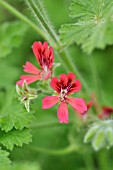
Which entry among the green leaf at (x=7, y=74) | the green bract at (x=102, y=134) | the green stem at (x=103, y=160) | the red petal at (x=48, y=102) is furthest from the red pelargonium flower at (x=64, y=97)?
the green leaf at (x=7, y=74)

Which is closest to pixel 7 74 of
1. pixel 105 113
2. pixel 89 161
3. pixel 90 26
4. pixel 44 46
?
pixel 89 161

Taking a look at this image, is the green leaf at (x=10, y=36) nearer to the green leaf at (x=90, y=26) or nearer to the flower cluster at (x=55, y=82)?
the flower cluster at (x=55, y=82)

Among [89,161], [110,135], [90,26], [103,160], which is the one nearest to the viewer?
[90,26]

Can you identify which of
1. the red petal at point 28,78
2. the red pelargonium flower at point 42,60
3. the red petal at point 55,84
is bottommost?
the red petal at point 55,84

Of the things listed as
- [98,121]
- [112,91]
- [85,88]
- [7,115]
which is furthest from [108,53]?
[7,115]

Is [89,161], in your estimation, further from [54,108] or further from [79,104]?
[79,104]

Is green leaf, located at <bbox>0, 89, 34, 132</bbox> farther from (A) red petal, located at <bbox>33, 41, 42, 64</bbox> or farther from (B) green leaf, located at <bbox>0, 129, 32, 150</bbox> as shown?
(A) red petal, located at <bbox>33, 41, 42, 64</bbox>
